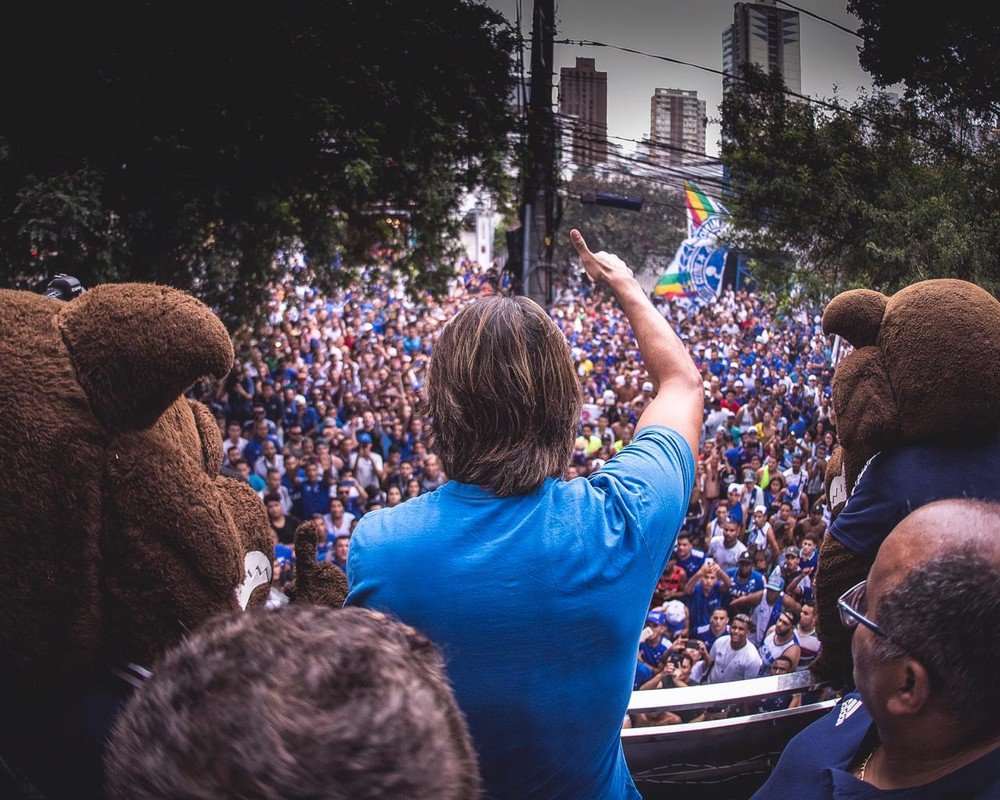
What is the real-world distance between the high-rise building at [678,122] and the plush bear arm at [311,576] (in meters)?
6.81

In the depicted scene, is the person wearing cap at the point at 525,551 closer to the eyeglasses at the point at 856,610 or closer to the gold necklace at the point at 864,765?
the eyeglasses at the point at 856,610

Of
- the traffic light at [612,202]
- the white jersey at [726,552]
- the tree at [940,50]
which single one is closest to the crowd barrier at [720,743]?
the tree at [940,50]

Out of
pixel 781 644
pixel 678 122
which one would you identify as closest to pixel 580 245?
pixel 781 644

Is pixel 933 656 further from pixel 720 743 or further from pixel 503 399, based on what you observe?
pixel 720 743

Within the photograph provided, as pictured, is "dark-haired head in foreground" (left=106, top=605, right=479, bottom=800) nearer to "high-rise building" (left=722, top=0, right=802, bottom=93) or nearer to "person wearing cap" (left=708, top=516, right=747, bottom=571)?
"high-rise building" (left=722, top=0, right=802, bottom=93)

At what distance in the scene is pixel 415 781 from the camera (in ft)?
2.13

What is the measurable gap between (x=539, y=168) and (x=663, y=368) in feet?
27.7

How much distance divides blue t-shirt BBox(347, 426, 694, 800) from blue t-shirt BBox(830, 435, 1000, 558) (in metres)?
1.33

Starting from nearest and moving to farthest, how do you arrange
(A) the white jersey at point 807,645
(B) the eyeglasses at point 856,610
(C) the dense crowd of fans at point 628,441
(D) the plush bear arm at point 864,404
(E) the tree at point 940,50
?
1. (B) the eyeglasses at point 856,610
2. (D) the plush bear arm at point 864,404
3. (E) the tree at point 940,50
4. (A) the white jersey at point 807,645
5. (C) the dense crowd of fans at point 628,441

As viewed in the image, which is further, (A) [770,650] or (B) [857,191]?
(B) [857,191]

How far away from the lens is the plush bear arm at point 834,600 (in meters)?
2.44

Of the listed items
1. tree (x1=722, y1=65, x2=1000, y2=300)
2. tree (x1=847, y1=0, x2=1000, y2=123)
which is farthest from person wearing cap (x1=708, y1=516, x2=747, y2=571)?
tree (x1=847, y1=0, x2=1000, y2=123)

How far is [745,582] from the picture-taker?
6254 millimetres

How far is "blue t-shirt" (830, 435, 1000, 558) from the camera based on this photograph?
2.23 m
